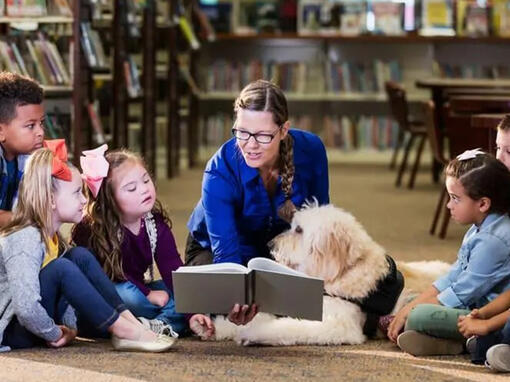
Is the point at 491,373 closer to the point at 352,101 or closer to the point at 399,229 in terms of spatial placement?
the point at 399,229

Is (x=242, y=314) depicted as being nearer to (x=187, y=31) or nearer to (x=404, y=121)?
(x=404, y=121)

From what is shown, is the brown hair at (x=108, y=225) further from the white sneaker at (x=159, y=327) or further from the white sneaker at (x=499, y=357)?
the white sneaker at (x=499, y=357)

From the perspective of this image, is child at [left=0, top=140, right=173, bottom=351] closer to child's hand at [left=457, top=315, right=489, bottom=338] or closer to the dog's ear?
the dog's ear

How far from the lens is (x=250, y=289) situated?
3.14 m

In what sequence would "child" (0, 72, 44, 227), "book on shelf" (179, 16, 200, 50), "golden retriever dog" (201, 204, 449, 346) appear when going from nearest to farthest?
"golden retriever dog" (201, 204, 449, 346), "child" (0, 72, 44, 227), "book on shelf" (179, 16, 200, 50)

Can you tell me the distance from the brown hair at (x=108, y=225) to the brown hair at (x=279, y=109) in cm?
42

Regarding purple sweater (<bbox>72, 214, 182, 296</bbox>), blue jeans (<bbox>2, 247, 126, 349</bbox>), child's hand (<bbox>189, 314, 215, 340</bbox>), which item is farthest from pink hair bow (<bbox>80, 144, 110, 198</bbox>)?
Answer: child's hand (<bbox>189, 314, 215, 340</bbox>)

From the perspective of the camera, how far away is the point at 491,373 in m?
3.06

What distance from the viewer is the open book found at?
10.1 feet

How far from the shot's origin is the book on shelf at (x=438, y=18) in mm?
10023

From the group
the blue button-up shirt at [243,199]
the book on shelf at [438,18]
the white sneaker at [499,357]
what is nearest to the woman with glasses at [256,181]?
the blue button-up shirt at [243,199]

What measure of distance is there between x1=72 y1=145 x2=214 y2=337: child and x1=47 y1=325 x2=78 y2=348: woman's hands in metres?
0.23

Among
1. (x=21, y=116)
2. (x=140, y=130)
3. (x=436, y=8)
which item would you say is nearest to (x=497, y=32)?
(x=436, y=8)

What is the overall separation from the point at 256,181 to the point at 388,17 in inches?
265
